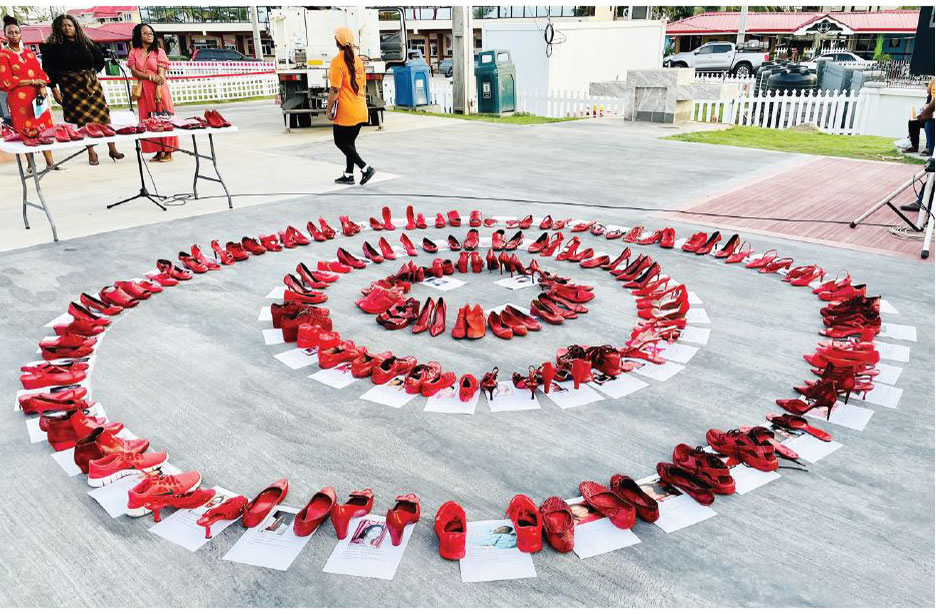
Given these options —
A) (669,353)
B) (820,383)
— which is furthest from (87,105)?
(820,383)

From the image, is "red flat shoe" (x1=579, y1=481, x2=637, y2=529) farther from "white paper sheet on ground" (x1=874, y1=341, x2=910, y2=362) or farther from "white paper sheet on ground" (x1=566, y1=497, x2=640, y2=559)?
"white paper sheet on ground" (x1=874, y1=341, x2=910, y2=362)

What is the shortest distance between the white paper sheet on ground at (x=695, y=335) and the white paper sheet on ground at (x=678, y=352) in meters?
0.08

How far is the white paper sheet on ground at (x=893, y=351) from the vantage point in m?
3.64

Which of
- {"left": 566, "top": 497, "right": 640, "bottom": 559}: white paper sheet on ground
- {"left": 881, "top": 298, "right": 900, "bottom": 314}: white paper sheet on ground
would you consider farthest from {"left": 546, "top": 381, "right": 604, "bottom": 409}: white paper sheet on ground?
{"left": 881, "top": 298, "right": 900, "bottom": 314}: white paper sheet on ground

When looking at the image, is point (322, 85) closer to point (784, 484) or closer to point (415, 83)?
point (415, 83)

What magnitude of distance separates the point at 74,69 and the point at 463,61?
29.7 feet

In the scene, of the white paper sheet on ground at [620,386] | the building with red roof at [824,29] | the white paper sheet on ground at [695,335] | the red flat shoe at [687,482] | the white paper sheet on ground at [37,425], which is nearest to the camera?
the red flat shoe at [687,482]

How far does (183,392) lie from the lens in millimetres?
3414

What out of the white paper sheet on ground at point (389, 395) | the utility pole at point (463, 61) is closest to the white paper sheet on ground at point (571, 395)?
the white paper sheet on ground at point (389, 395)

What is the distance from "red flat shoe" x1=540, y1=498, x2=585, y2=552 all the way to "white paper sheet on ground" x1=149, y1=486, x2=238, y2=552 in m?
1.16

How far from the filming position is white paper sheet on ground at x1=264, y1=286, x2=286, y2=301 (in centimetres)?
468

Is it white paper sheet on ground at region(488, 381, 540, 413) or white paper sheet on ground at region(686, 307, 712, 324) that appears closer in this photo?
white paper sheet on ground at region(488, 381, 540, 413)

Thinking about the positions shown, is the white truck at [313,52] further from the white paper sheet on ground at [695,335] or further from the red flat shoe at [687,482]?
the red flat shoe at [687,482]

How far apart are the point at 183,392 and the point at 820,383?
3.20 meters
